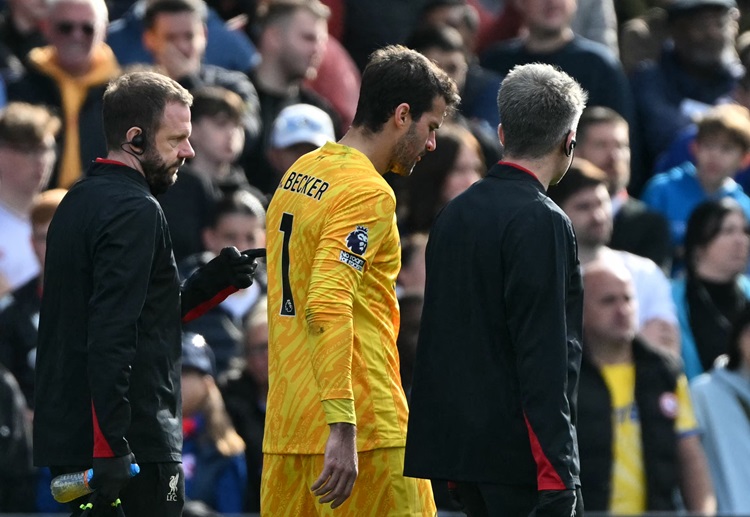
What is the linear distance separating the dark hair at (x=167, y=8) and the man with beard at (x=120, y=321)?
4.89m

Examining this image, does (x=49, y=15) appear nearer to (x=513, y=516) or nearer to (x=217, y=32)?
(x=217, y=32)

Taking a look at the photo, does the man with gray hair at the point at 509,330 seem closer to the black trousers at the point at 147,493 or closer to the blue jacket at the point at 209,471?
the black trousers at the point at 147,493

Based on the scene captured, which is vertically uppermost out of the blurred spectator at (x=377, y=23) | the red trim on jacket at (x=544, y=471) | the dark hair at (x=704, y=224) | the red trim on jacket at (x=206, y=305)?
the blurred spectator at (x=377, y=23)

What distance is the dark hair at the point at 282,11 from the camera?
33.9ft

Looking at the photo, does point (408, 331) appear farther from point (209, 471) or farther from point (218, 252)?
point (218, 252)

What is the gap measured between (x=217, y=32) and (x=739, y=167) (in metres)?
3.64

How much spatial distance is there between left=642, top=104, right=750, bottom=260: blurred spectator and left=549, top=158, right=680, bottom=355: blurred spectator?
3.44 feet

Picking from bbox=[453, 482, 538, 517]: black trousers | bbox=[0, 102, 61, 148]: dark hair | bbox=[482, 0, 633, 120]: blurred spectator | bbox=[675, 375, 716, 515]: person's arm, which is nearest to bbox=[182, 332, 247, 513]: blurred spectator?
bbox=[0, 102, 61, 148]: dark hair

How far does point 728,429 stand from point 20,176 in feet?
13.6

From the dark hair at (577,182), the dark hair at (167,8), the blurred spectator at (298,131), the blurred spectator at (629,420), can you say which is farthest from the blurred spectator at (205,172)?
the blurred spectator at (629,420)

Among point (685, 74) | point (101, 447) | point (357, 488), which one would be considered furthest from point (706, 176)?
point (101, 447)

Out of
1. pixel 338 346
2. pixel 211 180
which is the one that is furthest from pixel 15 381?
pixel 338 346

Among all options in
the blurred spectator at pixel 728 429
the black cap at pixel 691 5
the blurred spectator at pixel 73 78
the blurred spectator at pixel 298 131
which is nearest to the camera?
the blurred spectator at pixel 728 429

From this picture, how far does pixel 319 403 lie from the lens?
5207 mm
